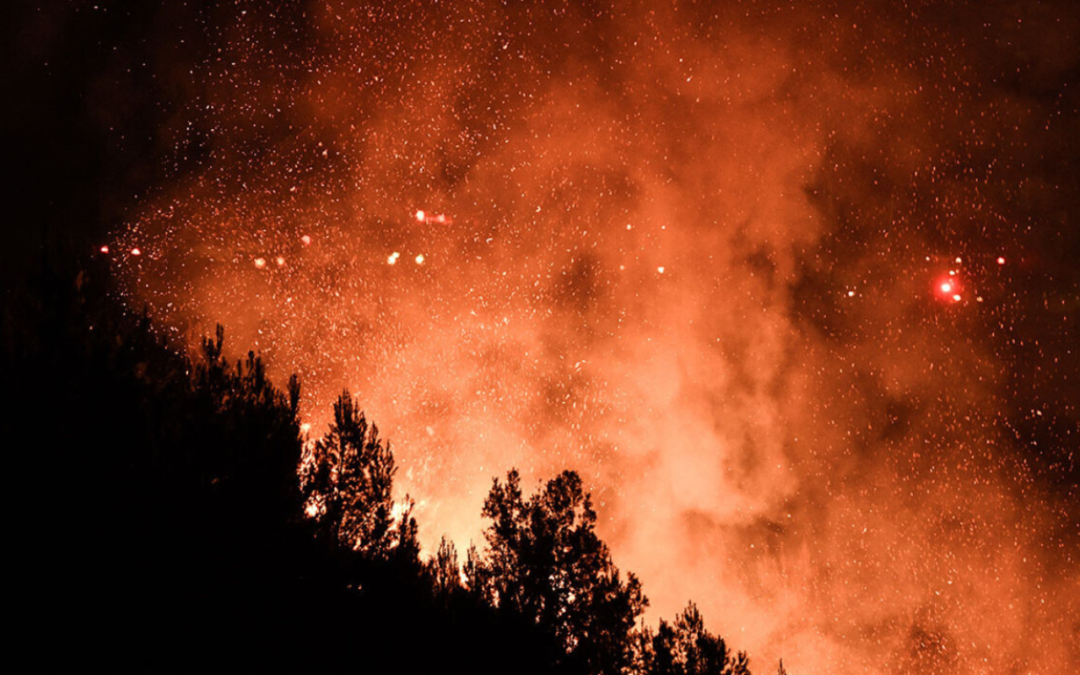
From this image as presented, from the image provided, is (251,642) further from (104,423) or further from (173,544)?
(104,423)

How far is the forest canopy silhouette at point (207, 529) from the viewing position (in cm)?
751

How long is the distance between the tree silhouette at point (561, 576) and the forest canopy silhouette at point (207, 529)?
14 cm

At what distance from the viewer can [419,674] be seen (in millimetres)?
11906

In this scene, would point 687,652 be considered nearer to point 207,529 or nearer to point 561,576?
point 561,576

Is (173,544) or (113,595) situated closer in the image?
(113,595)

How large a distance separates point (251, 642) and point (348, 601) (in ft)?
8.23

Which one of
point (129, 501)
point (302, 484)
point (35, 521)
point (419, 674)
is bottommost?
point (419, 674)

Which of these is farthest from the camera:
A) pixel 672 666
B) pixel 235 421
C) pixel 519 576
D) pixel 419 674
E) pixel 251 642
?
pixel 672 666

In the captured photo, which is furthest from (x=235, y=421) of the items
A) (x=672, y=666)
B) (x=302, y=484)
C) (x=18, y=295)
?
(x=672, y=666)

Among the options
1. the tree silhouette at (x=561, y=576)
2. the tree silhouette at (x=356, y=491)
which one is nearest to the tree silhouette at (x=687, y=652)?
the tree silhouette at (x=561, y=576)

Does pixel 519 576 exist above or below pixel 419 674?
above

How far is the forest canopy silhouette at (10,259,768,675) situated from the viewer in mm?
7512

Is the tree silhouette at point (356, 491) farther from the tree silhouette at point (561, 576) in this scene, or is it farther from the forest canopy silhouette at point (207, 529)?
the tree silhouette at point (561, 576)

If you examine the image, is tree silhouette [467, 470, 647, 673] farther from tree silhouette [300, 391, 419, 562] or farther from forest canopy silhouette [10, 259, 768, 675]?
tree silhouette [300, 391, 419, 562]
